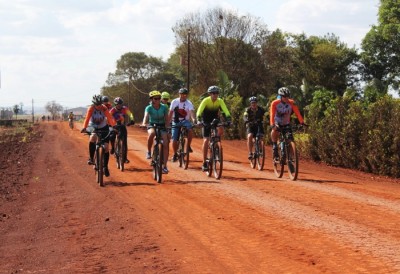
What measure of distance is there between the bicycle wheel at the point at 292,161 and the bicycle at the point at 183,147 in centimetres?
337

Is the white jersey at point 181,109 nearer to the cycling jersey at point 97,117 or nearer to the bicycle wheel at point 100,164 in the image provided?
the cycling jersey at point 97,117

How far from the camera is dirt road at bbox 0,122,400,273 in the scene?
21.1 ft

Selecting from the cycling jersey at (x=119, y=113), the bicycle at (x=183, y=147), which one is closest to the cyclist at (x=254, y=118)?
the bicycle at (x=183, y=147)

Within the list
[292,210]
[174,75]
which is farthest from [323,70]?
[292,210]

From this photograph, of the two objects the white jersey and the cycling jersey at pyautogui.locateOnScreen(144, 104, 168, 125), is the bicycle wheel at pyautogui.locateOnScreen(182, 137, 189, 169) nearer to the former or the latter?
the white jersey

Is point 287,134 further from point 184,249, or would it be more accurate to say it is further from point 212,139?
point 184,249

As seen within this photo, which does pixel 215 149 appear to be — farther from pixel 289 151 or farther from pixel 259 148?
pixel 259 148

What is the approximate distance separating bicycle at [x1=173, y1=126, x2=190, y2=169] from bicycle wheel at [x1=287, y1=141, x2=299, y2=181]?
11.1 ft

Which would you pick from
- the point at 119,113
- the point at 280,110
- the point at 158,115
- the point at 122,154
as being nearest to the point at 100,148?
the point at 158,115

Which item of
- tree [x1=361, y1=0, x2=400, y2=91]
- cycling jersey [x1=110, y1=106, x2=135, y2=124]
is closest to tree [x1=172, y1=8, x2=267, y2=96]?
tree [x1=361, y1=0, x2=400, y2=91]

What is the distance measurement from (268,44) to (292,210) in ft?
160

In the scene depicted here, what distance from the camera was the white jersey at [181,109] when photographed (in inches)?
617

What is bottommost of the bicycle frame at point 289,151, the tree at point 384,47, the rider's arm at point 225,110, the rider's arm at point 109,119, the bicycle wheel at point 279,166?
the bicycle wheel at point 279,166

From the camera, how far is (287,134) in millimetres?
13695
